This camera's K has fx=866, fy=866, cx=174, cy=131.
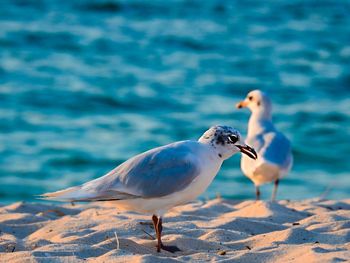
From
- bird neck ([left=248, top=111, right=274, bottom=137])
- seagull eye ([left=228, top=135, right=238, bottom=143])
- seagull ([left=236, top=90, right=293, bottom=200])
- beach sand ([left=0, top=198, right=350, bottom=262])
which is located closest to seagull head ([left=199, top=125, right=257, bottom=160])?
seagull eye ([left=228, top=135, right=238, bottom=143])

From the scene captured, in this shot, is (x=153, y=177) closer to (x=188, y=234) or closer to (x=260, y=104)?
(x=188, y=234)

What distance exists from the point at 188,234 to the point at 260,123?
3.16 m

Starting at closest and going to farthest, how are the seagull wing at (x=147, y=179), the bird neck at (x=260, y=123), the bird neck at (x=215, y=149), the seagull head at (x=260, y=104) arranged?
the seagull wing at (x=147, y=179)
the bird neck at (x=215, y=149)
the bird neck at (x=260, y=123)
the seagull head at (x=260, y=104)

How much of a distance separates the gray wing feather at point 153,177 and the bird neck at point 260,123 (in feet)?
10.9

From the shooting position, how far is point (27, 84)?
14.5 m

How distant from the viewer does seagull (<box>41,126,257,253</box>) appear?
15.3ft

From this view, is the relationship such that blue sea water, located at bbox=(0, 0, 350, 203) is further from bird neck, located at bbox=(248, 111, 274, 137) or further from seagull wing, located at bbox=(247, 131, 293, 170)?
seagull wing, located at bbox=(247, 131, 293, 170)

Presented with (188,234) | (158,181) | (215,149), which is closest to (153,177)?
(158,181)

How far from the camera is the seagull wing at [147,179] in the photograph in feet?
15.3

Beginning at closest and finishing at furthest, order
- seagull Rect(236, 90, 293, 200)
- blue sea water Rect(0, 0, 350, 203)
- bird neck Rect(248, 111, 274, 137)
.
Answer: seagull Rect(236, 90, 293, 200)
bird neck Rect(248, 111, 274, 137)
blue sea water Rect(0, 0, 350, 203)

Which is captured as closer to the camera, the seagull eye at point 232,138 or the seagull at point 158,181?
the seagull at point 158,181

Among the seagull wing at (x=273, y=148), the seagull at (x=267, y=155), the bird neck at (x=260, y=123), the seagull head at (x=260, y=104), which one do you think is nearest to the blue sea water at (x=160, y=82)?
the seagull head at (x=260, y=104)

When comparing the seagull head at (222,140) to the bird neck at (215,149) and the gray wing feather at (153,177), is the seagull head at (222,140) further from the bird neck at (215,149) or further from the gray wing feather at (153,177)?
the gray wing feather at (153,177)

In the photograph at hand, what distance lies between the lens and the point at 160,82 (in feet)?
48.3
